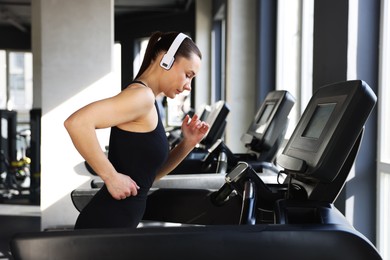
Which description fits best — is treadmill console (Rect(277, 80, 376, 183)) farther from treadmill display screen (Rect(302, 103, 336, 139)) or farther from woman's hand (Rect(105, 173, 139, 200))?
woman's hand (Rect(105, 173, 139, 200))

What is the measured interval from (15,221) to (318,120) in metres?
5.69

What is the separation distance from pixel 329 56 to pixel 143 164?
1.25 metres

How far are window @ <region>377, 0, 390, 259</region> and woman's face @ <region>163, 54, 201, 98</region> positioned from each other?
3.37 ft

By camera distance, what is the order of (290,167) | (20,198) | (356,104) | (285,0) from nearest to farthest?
(356,104) → (290,167) → (285,0) → (20,198)

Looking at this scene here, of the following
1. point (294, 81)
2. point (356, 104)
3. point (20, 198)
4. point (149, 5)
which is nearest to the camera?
point (356, 104)

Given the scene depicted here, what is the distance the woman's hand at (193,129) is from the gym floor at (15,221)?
3.50m

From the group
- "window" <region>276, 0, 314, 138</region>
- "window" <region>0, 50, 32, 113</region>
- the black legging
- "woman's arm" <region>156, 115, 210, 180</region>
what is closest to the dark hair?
"woman's arm" <region>156, 115, 210, 180</region>

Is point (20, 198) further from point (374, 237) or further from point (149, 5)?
point (374, 237)

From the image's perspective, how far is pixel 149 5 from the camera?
12852mm

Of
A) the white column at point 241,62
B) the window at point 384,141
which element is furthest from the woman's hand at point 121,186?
the white column at point 241,62

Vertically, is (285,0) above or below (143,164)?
above

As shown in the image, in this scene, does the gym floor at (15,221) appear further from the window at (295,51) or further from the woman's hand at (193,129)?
the woman's hand at (193,129)

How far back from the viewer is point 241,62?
615 cm

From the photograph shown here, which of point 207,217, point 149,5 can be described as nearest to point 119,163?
point 207,217
